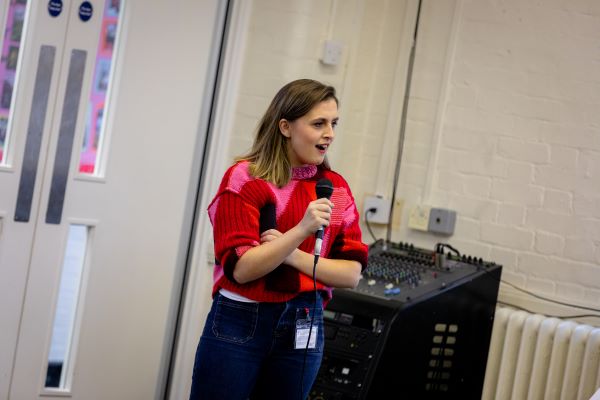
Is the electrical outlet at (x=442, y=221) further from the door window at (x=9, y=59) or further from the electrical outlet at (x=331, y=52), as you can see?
the door window at (x=9, y=59)

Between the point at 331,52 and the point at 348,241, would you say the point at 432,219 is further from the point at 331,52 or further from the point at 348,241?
the point at 348,241

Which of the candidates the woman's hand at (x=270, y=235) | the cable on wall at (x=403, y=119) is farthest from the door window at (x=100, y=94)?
the woman's hand at (x=270, y=235)

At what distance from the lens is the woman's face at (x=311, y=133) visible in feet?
6.29

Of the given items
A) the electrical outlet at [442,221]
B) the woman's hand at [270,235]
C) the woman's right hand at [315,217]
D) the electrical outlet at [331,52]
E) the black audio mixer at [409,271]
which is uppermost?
the electrical outlet at [331,52]

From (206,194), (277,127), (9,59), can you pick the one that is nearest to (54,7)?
(9,59)

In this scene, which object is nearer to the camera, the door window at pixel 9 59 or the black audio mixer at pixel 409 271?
the black audio mixer at pixel 409 271

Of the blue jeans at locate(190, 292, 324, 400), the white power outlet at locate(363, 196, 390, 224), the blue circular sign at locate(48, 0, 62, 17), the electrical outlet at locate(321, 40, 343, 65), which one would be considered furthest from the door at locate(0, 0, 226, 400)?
the blue jeans at locate(190, 292, 324, 400)

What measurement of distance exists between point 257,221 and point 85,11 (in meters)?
1.56

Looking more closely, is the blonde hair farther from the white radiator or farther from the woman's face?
the white radiator

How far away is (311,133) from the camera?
1.91 m

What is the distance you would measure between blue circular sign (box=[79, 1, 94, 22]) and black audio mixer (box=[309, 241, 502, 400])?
4.37 feet

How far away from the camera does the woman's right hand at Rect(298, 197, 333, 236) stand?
176 cm

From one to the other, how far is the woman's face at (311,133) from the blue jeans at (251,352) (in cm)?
31

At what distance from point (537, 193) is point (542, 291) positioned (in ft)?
1.29
